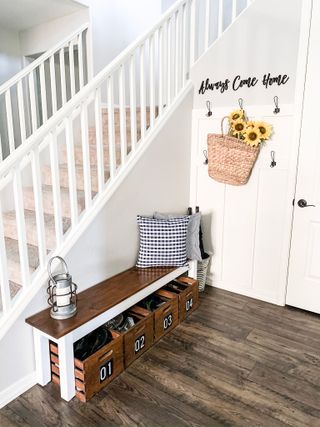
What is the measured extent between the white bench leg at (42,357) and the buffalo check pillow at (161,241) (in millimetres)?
944

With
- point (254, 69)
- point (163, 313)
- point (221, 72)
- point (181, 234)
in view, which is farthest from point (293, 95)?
point (163, 313)

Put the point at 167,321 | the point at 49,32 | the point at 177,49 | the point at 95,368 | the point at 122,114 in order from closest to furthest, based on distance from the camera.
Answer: the point at 95,368 → the point at 122,114 → the point at 167,321 → the point at 177,49 → the point at 49,32

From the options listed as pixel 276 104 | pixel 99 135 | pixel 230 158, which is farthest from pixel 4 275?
pixel 276 104

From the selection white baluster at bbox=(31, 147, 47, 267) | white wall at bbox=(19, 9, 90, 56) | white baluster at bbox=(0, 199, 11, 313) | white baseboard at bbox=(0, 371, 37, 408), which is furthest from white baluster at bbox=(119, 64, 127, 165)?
white wall at bbox=(19, 9, 90, 56)

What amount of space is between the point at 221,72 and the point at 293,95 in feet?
2.16

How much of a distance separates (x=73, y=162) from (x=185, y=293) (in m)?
1.34

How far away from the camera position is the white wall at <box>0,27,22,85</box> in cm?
372

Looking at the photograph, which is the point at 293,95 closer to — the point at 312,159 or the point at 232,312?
the point at 312,159

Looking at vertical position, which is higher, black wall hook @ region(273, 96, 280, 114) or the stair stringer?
black wall hook @ region(273, 96, 280, 114)

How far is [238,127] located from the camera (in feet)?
8.71

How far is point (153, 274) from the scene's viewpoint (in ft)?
8.23

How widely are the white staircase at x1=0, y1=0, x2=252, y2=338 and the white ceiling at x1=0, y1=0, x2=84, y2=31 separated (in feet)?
0.94

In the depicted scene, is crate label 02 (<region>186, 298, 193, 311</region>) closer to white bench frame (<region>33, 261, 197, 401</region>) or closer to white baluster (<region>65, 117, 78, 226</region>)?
white bench frame (<region>33, 261, 197, 401</region>)

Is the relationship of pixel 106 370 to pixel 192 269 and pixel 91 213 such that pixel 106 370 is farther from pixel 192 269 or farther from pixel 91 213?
pixel 192 269
